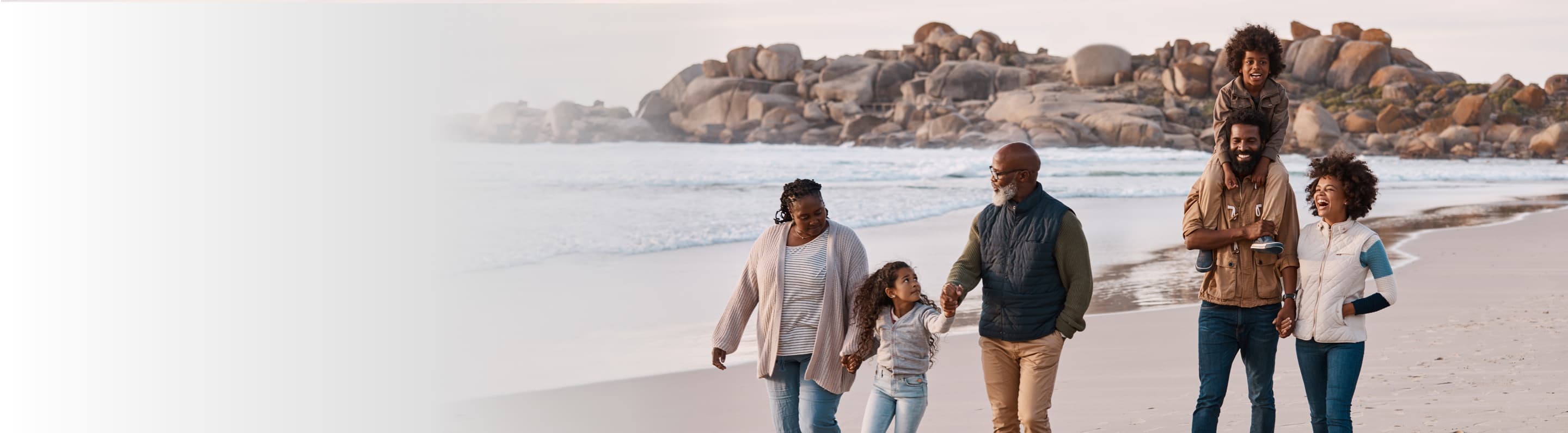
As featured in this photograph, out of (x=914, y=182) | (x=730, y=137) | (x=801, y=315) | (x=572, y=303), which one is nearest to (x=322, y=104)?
(x=572, y=303)

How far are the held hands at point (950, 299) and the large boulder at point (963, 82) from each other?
6815cm

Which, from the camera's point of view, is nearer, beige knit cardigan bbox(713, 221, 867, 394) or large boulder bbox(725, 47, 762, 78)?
beige knit cardigan bbox(713, 221, 867, 394)

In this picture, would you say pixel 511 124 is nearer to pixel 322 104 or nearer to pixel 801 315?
pixel 322 104

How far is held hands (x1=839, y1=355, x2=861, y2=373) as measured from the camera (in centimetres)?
412

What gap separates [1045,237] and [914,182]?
966 inches

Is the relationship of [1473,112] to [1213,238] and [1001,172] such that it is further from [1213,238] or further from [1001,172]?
[1001,172]

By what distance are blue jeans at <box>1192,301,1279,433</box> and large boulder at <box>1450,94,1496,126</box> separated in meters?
55.6

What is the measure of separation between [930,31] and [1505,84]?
31.8m

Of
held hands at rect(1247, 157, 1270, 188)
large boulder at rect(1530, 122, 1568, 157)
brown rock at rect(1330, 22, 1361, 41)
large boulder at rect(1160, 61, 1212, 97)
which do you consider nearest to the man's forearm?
held hands at rect(1247, 157, 1270, 188)

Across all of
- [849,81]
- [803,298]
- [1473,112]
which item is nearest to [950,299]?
[803,298]

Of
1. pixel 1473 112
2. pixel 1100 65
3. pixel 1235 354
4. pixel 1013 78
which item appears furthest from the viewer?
pixel 1013 78

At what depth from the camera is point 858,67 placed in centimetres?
7356

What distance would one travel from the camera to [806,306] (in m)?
4.25

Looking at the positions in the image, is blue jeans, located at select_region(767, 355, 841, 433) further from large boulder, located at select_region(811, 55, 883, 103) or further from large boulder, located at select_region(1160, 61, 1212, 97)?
large boulder, located at select_region(811, 55, 883, 103)
